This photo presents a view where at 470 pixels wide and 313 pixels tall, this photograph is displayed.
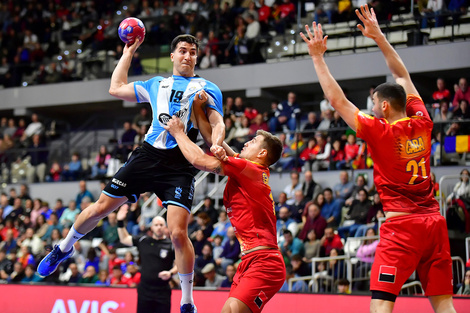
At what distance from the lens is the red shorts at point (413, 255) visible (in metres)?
4.71

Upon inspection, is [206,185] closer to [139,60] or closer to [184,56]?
[139,60]

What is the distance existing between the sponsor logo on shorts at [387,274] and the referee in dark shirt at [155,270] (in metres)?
3.71

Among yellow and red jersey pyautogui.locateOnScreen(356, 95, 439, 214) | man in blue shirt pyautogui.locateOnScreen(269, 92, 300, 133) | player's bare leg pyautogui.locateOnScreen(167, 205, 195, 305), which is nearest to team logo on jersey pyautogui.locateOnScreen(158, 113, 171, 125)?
player's bare leg pyautogui.locateOnScreen(167, 205, 195, 305)

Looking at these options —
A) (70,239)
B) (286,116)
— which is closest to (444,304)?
(70,239)

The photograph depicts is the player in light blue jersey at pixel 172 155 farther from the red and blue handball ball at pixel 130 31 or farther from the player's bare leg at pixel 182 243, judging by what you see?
the red and blue handball ball at pixel 130 31

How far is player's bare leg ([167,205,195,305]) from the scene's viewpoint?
6.06m

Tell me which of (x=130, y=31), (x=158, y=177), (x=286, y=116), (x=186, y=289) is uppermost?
(x=130, y=31)

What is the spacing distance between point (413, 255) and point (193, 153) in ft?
6.26

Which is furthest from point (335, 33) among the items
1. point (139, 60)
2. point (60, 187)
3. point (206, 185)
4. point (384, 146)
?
point (384, 146)

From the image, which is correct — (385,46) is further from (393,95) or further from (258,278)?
(258,278)

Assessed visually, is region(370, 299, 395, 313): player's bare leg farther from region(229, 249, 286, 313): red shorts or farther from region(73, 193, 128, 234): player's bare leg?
region(73, 193, 128, 234): player's bare leg

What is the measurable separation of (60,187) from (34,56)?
530 centimetres

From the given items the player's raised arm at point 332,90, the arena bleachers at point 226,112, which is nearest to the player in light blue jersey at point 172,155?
the player's raised arm at point 332,90

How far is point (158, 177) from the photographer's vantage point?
618cm
